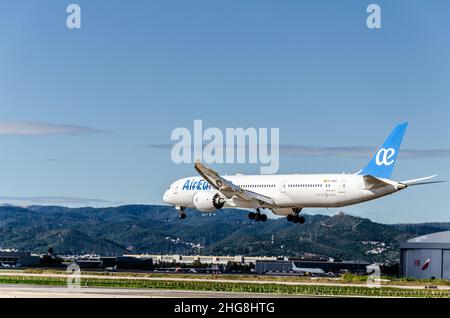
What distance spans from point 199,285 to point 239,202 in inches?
919

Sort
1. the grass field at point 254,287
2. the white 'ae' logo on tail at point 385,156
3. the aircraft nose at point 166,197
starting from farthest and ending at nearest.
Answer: the aircraft nose at point 166,197 < the white 'ae' logo on tail at point 385,156 < the grass field at point 254,287

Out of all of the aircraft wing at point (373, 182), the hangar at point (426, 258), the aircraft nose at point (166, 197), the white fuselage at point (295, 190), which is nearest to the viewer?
the aircraft wing at point (373, 182)

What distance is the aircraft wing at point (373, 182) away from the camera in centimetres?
10225

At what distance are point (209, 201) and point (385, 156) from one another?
2266 cm

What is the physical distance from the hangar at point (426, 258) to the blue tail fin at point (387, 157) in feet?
127

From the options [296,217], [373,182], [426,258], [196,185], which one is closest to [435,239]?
[426,258]

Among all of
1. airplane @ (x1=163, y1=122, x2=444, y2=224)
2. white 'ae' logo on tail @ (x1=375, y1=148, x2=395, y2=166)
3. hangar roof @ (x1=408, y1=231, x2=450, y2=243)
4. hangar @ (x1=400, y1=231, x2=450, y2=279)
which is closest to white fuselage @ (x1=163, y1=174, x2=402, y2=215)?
airplane @ (x1=163, y1=122, x2=444, y2=224)

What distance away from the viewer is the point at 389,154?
11075cm

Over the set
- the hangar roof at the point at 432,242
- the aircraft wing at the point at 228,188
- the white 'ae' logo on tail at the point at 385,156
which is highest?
the white 'ae' logo on tail at the point at 385,156

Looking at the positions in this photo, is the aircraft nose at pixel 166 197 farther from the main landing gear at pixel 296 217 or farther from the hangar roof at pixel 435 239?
the hangar roof at pixel 435 239

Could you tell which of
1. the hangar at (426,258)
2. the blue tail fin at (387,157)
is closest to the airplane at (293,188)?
the blue tail fin at (387,157)
